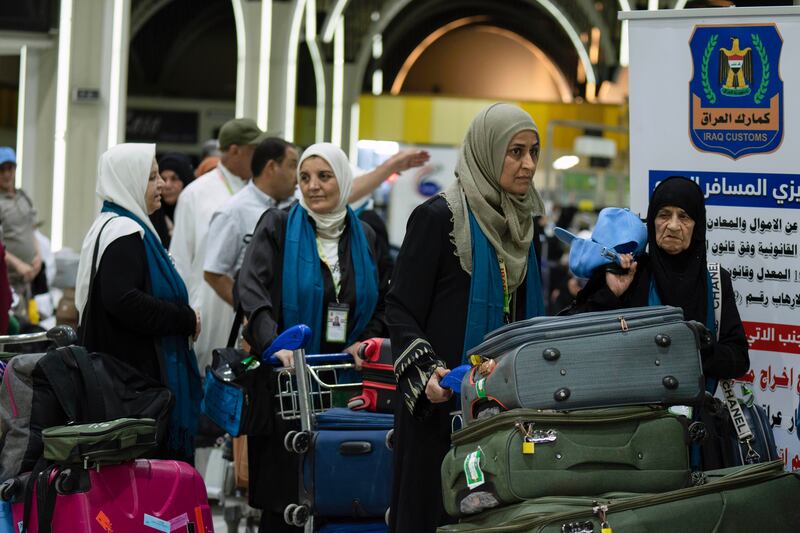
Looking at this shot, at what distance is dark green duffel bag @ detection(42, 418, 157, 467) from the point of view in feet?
12.5

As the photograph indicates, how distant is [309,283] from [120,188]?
30.8 inches

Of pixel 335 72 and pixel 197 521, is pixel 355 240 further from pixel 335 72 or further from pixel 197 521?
pixel 335 72

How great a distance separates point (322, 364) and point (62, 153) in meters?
7.56

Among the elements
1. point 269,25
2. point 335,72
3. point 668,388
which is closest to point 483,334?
point 668,388

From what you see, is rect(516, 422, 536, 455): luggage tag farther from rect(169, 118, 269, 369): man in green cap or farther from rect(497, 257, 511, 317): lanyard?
rect(169, 118, 269, 369): man in green cap

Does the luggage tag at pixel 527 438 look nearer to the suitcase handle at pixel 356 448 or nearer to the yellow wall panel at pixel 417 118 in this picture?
the suitcase handle at pixel 356 448

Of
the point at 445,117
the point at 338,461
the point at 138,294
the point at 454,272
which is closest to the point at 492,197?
the point at 454,272

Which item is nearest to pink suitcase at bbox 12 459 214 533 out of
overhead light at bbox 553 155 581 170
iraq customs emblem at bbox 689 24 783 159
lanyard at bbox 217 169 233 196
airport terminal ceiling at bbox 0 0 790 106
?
iraq customs emblem at bbox 689 24 783 159

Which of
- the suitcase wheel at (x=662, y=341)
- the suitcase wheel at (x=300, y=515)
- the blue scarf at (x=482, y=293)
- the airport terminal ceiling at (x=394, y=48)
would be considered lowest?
the suitcase wheel at (x=300, y=515)

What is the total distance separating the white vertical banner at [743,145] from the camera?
14.4 ft

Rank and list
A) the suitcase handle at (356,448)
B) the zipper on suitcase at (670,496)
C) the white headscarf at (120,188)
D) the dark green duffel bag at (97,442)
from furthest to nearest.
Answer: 1. the white headscarf at (120,188)
2. the suitcase handle at (356,448)
3. the dark green duffel bag at (97,442)
4. the zipper on suitcase at (670,496)

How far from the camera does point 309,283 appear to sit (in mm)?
4766

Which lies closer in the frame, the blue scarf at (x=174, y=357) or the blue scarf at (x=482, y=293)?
the blue scarf at (x=482, y=293)

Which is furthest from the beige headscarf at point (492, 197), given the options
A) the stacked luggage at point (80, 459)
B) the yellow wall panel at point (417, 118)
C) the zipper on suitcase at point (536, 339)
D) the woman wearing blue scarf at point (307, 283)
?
the yellow wall panel at point (417, 118)
